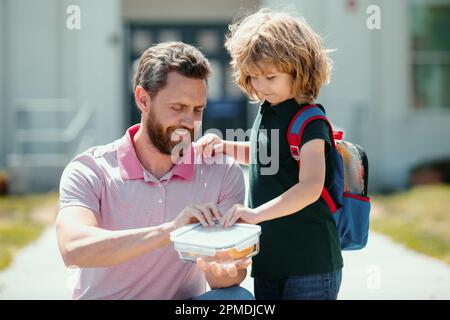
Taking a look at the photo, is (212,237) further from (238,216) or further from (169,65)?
(169,65)

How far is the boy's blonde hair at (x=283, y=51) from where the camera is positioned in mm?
2768

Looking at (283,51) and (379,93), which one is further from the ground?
(283,51)

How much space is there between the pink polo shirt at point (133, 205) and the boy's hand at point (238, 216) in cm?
35

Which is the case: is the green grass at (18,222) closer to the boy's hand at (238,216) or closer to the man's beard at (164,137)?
the man's beard at (164,137)

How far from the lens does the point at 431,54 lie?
11.7m

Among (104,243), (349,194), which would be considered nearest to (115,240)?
(104,243)

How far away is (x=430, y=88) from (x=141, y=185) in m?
9.73

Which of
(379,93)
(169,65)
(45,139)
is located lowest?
(45,139)

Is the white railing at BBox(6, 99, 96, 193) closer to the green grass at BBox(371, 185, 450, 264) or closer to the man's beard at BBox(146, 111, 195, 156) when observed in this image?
the green grass at BBox(371, 185, 450, 264)

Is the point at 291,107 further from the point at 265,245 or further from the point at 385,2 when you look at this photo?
the point at 385,2

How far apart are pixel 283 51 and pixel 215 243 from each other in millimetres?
880

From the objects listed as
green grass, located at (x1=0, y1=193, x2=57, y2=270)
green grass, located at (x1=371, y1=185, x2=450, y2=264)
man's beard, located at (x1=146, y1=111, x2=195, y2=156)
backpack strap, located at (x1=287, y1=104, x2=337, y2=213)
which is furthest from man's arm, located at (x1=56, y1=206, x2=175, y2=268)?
green grass, located at (x1=371, y1=185, x2=450, y2=264)

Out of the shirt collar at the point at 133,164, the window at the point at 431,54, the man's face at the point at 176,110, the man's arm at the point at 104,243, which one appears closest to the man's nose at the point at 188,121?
the man's face at the point at 176,110
